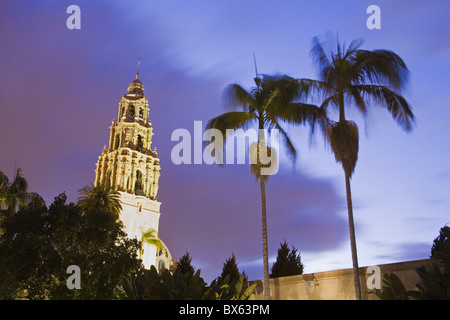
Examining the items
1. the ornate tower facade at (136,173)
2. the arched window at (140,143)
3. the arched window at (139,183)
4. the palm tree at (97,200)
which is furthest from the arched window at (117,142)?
the palm tree at (97,200)

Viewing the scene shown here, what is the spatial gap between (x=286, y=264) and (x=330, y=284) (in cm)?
1695

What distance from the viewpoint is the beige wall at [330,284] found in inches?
658

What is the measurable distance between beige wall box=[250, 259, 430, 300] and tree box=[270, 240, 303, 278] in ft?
45.8

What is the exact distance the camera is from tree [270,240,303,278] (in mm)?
35603

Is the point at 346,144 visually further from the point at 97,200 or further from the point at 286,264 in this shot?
the point at 97,200

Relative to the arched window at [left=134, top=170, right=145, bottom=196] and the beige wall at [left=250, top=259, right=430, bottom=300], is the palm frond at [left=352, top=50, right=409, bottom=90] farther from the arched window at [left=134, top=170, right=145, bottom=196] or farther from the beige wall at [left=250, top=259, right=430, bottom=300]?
the arched window at [left=134, top=170, right=145, bottom=196]

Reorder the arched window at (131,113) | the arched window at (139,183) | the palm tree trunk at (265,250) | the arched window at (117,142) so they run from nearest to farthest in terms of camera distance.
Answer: the palm tree trunk at (265,250)
the arched window at (139,183)
the arched window at (117,142)
the arched window at (131,113)

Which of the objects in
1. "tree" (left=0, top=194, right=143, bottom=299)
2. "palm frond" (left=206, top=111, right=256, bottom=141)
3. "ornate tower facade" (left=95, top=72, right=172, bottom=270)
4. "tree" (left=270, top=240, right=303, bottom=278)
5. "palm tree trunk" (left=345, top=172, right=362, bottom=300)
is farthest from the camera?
"ornate tower facade" (left=95, top=72, right=172, bottom=270)

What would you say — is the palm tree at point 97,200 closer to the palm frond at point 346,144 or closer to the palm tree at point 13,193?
the palm tree at point 13,193

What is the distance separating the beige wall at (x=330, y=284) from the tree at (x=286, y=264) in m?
14.0

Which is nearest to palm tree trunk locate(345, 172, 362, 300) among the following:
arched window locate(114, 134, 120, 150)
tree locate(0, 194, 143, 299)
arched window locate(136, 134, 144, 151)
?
tree locate(0, 194, 143, 299)

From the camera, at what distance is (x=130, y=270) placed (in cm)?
2653
